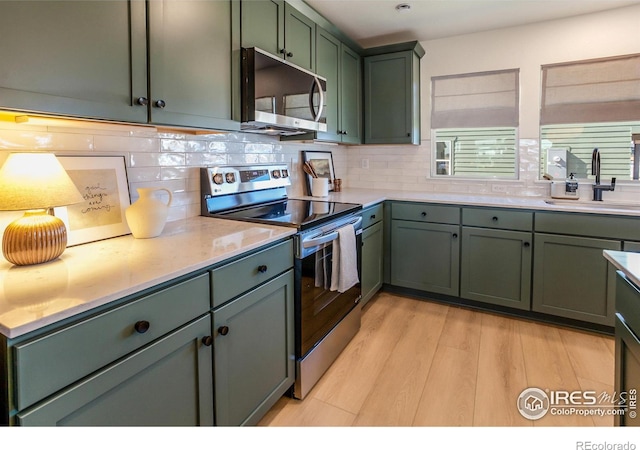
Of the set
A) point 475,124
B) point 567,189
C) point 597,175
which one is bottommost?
point 567,189

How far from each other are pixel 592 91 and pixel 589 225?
1.18 meters

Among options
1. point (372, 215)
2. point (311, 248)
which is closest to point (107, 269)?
point (311, 248)

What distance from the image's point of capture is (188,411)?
1.22 metres

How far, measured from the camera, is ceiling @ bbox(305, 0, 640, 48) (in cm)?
265

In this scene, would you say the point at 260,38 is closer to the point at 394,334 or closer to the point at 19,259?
the point at 19,259

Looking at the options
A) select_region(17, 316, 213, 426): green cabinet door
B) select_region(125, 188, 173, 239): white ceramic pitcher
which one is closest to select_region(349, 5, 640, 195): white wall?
select_region(125, 188, 173, 239): white ceramic pitcher

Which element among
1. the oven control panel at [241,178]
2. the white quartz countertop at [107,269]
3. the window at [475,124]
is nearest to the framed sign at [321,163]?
the oven control panel at [241,178]

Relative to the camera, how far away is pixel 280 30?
217cm

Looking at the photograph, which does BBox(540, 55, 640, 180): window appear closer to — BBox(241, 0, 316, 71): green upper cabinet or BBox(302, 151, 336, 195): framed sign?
BBox(302, 151, 336, 195): framed sign

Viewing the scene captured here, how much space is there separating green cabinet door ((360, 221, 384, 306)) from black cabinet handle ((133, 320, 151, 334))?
72.2 inches

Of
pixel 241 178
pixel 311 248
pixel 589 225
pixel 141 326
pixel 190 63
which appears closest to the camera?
pixel 141 326

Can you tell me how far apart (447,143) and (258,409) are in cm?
290

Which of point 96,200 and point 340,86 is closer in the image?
point 96,200

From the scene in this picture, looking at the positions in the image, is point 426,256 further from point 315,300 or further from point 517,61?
point 517,61
